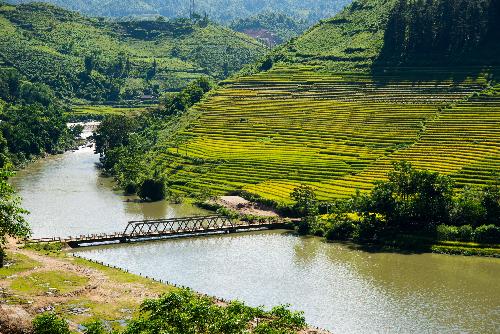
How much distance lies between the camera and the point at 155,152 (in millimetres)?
135625

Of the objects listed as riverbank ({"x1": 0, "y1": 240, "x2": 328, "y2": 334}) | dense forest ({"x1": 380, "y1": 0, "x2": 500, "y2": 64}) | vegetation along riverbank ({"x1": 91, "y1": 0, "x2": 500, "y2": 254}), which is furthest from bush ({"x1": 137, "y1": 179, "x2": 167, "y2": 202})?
dense forest ({"x1": 380, "y1": 0, "x2": 500, "y2": 64})

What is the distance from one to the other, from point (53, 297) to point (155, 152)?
235 ft

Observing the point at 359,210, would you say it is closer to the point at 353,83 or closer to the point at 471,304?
the point at 471,304

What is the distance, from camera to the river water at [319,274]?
→ 2559 inches

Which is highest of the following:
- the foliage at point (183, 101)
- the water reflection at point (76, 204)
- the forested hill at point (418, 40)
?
the forested hill at point (418, 40)

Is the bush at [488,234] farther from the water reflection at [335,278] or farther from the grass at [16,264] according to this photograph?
the grass at [16,264]

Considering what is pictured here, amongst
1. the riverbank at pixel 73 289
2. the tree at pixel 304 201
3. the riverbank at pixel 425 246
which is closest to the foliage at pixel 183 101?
the tree at pixel 304 201

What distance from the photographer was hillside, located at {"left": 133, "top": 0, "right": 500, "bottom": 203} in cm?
11039

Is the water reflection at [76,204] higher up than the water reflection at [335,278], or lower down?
lower down

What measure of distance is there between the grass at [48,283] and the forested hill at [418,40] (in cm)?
9722

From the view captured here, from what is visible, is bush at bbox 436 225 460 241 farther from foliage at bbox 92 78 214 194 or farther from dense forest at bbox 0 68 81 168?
dense forest at bbox 0 68 81 168

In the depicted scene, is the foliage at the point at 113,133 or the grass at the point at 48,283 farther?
the foliage at the point at 113,133

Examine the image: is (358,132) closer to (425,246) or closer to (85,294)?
(425,246)

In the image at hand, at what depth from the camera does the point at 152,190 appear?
112 metres
